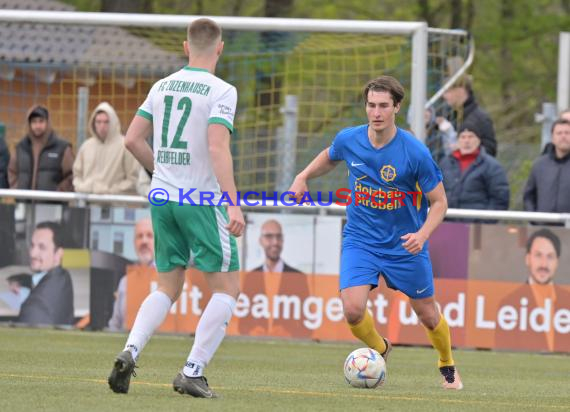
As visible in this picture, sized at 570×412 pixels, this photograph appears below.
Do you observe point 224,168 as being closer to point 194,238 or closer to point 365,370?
point 194,238

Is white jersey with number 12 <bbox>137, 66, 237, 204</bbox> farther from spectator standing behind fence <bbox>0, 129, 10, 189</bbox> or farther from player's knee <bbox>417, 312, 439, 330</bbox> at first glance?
spectator standing behind fence <bbox>0, 129, 10, 189</bbox>

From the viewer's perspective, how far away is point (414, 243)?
341 inches

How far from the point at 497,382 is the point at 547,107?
560cm

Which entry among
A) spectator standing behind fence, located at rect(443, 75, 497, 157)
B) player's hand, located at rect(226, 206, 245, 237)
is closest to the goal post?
spectator standing behind fence, located at rect(443, 75, 497, 157)

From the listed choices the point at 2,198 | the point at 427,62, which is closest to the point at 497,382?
the point at 427,62

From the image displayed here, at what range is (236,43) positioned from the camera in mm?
15602

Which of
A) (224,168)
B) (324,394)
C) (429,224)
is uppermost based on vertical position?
(224,168)

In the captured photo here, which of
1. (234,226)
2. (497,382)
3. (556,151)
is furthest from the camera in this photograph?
(556,151)

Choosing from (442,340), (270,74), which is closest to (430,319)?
(442,340)

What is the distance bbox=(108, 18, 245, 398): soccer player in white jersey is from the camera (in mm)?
7762

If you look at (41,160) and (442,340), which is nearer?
(442,340)

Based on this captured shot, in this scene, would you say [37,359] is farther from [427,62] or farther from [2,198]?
[427,62]

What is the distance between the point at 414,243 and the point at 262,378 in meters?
1.81

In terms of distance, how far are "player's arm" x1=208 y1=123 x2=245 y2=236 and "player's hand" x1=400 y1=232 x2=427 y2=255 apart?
1391 mm
